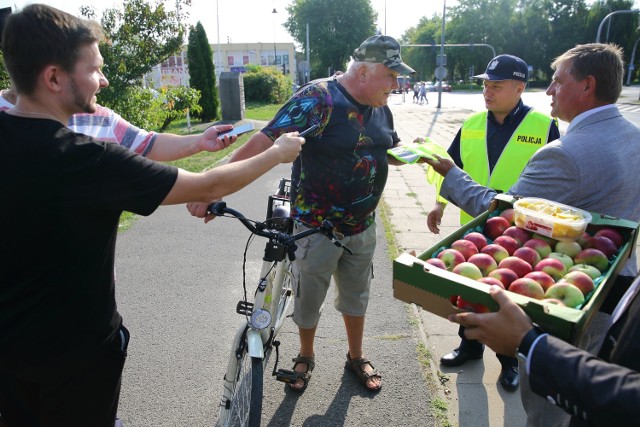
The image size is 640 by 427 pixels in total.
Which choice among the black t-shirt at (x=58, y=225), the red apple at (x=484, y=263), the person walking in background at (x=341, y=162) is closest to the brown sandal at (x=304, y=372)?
the person walking in background at (x=341, y=162)

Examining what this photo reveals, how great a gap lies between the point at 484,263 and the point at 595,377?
0.59 meters

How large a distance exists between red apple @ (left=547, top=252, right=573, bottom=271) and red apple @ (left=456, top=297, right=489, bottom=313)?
44cm

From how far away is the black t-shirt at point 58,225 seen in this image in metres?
1.36

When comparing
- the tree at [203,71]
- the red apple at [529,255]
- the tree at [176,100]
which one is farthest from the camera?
the tree at [203,71]

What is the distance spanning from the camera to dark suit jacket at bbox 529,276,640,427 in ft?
3.49

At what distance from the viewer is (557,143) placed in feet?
6.56

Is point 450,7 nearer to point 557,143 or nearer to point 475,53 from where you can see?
point 475,53

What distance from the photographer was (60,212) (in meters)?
1.42

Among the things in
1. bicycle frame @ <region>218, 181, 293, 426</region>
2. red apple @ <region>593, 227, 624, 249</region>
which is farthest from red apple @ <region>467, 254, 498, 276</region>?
bicycle frame @ <region>218, 181, 293, 426</region>

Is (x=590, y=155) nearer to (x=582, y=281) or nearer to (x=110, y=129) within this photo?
(x=582, y=281)

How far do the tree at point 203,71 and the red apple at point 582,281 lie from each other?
17726 millimetres

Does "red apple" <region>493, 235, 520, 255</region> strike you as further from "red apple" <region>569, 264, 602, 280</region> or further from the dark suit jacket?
the dark suit jacket

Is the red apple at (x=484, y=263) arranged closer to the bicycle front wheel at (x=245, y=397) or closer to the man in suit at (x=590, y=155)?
the man in suit at (x=590, y=155)

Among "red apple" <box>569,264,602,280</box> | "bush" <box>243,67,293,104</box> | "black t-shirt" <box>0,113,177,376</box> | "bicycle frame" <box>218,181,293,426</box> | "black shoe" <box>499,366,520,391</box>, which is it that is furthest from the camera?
"bush" <box>243,67,293,104</box>
